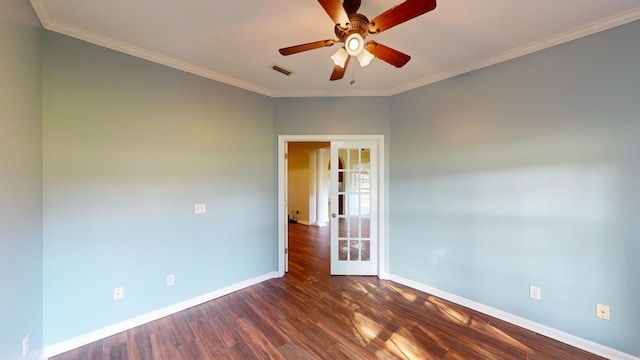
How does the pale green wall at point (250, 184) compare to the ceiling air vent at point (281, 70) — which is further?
the ceiling air vent at point (281, 70)

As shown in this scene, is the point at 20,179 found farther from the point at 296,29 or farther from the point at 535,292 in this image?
the point at 535,292

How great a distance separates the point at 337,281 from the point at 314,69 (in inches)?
111

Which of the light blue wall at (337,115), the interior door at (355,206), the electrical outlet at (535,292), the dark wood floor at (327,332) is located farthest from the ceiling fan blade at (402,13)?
the electrical outlet at (535,292)

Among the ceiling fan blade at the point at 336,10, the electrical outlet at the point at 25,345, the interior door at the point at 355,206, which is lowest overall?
the electrical outlet at the point at 25,345

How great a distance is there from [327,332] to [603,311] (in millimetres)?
2360

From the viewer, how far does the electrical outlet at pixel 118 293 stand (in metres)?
2.23

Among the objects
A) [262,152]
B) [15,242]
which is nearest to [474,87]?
[262,152]

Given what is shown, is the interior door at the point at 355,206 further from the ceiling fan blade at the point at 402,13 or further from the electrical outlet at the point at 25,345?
the electrical outlet at the point at 25,345

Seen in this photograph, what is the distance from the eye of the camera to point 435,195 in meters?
2.98

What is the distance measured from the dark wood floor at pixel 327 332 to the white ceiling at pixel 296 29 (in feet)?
8.93

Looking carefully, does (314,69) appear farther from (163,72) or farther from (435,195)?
(435,195)

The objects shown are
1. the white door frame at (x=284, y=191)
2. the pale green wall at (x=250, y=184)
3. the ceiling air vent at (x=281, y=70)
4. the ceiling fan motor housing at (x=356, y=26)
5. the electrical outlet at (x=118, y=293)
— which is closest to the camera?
the ceiling fan motor housing at (x=356, y=26)

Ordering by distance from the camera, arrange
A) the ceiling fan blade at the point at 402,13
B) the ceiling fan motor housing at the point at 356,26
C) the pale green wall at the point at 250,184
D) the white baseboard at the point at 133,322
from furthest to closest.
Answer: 1. the white baseboard at the point at 133,322
2. the pale green wall at the point at 250,184
3. the ceiling fan motor housing at the point at 356,26
4. the ceiling fan blade at the point at 402,13

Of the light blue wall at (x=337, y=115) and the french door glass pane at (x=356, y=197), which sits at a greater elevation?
the light blue wall at (x=337, y=115)
